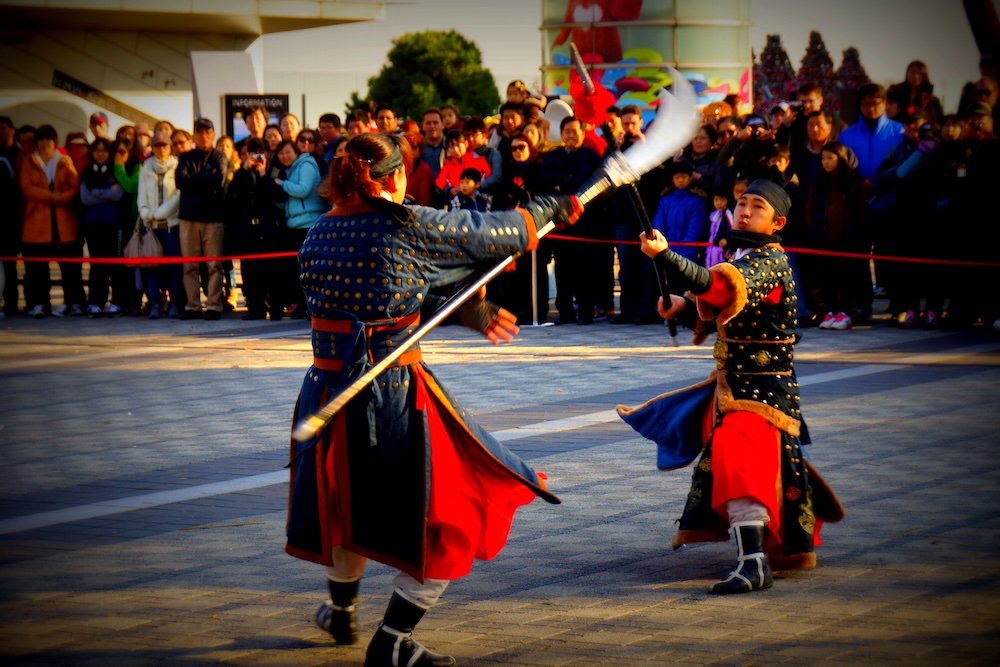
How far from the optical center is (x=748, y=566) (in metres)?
5.54

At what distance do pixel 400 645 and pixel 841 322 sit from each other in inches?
371

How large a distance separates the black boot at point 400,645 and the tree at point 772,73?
38.9m

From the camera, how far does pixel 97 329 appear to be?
14.7 metres

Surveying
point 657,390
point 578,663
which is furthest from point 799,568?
point 657,390

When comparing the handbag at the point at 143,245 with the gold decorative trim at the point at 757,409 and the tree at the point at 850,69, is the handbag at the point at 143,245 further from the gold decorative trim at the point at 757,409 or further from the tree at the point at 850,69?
the tree at the point at 850,69

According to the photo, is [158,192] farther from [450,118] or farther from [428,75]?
[428,75]

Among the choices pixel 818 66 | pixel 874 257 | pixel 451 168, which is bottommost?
pixel 874 257

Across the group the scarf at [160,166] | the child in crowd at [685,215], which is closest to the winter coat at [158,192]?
the scarf at [160,166]

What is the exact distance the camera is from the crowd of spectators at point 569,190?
43.2 ft

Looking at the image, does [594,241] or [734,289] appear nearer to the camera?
[734,289]

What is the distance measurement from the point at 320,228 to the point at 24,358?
844 centimetres

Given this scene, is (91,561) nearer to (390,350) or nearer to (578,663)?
(390,350)

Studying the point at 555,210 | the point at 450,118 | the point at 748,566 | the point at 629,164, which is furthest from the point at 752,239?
the point at 450,118

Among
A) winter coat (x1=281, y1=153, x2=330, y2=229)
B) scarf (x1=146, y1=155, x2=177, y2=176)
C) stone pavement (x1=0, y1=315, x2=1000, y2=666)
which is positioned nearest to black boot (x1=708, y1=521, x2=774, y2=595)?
stone pavement (x1=0, y1=315, x2=1000, y2=666)
